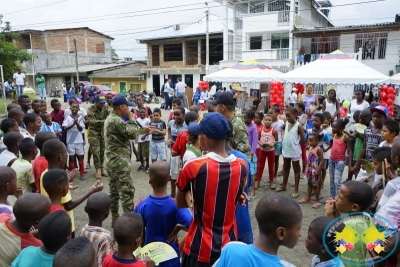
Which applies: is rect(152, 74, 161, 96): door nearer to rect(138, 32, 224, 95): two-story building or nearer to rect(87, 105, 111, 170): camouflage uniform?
rect(138, 32, 224, 95): two-story building

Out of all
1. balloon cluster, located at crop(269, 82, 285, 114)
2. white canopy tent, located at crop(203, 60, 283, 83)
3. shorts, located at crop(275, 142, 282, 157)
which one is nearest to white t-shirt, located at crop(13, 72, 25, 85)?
white canopy tent, located at crop(203, 60, 283, 83)

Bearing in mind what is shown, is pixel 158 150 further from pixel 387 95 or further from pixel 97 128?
pixel 387 95

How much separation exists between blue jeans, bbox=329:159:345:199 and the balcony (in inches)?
761

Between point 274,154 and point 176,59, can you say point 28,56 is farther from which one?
point 176,59

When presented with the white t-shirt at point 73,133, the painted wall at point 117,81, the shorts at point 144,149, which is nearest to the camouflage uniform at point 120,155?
the white t-shirt at point 73,133

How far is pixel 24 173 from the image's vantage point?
3369 mm

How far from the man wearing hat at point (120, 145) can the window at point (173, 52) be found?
29.1 m

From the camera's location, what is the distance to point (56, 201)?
2.70 metres

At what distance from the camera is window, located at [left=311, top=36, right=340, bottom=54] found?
21.6 m

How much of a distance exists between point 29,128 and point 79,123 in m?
1.86

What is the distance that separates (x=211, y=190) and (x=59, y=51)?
138 feet

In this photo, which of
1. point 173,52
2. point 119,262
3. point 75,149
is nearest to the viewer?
point 119,262

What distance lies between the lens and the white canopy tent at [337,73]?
8361 mm

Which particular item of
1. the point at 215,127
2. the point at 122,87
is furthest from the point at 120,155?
the point at 122,87
